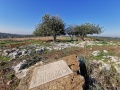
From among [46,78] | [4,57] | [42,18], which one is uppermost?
[42,18]

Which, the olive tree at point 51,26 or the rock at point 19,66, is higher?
the olive tree at point 51,26

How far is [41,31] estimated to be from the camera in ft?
116

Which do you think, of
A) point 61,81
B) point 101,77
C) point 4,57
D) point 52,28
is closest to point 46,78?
point 61,81

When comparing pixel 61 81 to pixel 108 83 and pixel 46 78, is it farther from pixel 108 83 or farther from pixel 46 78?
pixel 108 83

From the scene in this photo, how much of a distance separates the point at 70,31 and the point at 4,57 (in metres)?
31.1

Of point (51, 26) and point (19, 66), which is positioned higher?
point (51, 26)

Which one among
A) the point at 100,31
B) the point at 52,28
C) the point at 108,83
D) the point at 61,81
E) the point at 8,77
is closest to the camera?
the point at 61,81

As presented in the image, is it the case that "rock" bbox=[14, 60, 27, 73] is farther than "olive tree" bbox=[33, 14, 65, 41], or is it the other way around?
"olive tree" bbox=[33, 14, 65, 41]

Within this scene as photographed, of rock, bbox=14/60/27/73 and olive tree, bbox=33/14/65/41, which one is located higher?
olive tree, bbox=33/14/65/41

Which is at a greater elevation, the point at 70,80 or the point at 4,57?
the point at 70,80

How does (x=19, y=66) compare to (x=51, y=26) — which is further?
(x=51, y=26)

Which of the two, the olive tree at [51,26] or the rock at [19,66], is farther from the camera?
the olive tree at [51,26]

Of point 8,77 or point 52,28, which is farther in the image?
point 52,28

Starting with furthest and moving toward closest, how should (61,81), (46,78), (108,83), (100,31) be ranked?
(100,31) < (108,83) < (46,78) < (61,81)
